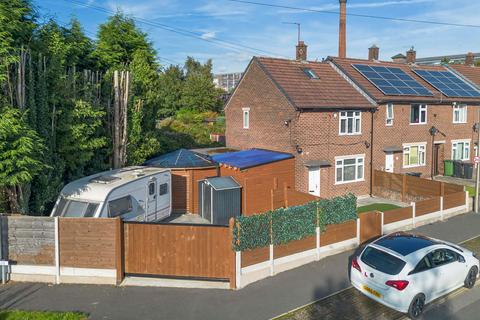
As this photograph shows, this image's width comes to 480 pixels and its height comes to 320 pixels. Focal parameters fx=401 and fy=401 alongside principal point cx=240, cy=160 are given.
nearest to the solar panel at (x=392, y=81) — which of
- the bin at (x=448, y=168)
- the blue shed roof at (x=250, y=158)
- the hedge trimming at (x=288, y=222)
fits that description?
the bin at (x=448, y=168)

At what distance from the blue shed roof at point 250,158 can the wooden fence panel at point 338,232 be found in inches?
236

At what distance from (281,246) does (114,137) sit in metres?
10.2

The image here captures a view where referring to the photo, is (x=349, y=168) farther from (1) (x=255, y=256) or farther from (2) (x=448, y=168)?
(1) (x=255, y=256)

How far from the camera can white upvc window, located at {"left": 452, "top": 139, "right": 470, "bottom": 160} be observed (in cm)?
2912

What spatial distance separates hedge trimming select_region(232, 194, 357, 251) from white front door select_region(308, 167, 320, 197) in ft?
24.1

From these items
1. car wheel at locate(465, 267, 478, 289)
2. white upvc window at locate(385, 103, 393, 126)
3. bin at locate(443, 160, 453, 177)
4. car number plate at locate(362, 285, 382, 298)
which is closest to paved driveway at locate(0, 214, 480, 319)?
car number plate at locate(362, 285, 382, 298)

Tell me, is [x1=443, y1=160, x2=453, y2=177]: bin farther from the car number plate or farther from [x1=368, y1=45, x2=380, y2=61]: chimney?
the car number plate

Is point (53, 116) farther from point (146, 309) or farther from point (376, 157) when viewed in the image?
point (376, 157)

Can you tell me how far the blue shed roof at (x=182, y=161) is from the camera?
760 inches

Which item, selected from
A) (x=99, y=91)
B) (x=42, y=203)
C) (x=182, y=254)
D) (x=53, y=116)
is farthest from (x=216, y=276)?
(x=99, y=91)

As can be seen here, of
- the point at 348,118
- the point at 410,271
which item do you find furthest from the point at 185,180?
the point at 410,271

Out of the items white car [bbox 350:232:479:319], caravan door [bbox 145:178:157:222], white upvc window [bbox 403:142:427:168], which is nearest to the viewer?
white car [bbox 350:232:479:319]

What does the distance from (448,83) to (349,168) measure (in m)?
12.9

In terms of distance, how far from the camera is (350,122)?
2284 centimetres
